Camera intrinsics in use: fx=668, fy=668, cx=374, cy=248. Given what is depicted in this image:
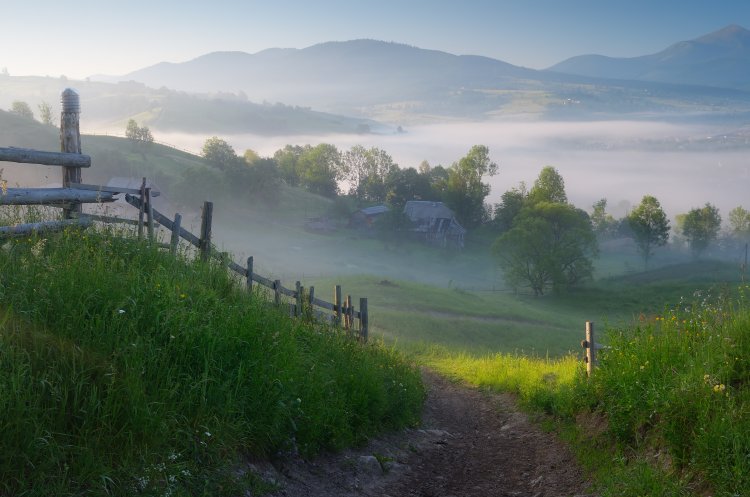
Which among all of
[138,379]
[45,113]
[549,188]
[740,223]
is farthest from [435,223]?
[138,379]

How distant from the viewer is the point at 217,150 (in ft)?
366

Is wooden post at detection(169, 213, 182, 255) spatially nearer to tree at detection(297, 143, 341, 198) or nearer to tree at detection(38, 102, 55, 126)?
tree at detection(297, 143, 341, 198)

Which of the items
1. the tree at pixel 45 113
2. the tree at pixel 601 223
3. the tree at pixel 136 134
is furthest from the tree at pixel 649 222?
the tree at pixel 45 113

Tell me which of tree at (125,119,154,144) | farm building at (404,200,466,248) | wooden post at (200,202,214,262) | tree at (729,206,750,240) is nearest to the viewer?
wooden post at (200,202,214,262)

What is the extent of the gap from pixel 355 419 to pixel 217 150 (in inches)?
4235

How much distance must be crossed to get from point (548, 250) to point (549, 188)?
29042 millimetres

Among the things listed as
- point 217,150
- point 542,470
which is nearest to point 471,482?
point 542,470

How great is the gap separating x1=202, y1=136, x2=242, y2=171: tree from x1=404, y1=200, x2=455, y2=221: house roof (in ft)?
91.5

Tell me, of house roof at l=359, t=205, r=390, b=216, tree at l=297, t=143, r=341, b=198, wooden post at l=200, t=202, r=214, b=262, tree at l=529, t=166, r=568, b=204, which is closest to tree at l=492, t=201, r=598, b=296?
tree at l=529, t=166, r=568, b=204

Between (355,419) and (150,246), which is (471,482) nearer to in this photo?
(355,419)

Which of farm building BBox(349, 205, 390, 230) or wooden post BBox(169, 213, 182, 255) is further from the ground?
wooden post BBox(169, 213, 182, 255)

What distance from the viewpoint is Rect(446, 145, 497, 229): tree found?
374 feet

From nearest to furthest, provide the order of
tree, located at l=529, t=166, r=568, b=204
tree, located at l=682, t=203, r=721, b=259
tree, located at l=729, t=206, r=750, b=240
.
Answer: tree, located at l=529, t=166, r=568, b=204, tree, located at l=682, t=203, r=721, b=259, tree, located at l=729, t=206, r=750, b=240

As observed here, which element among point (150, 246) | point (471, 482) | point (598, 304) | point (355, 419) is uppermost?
point (150, 246)
